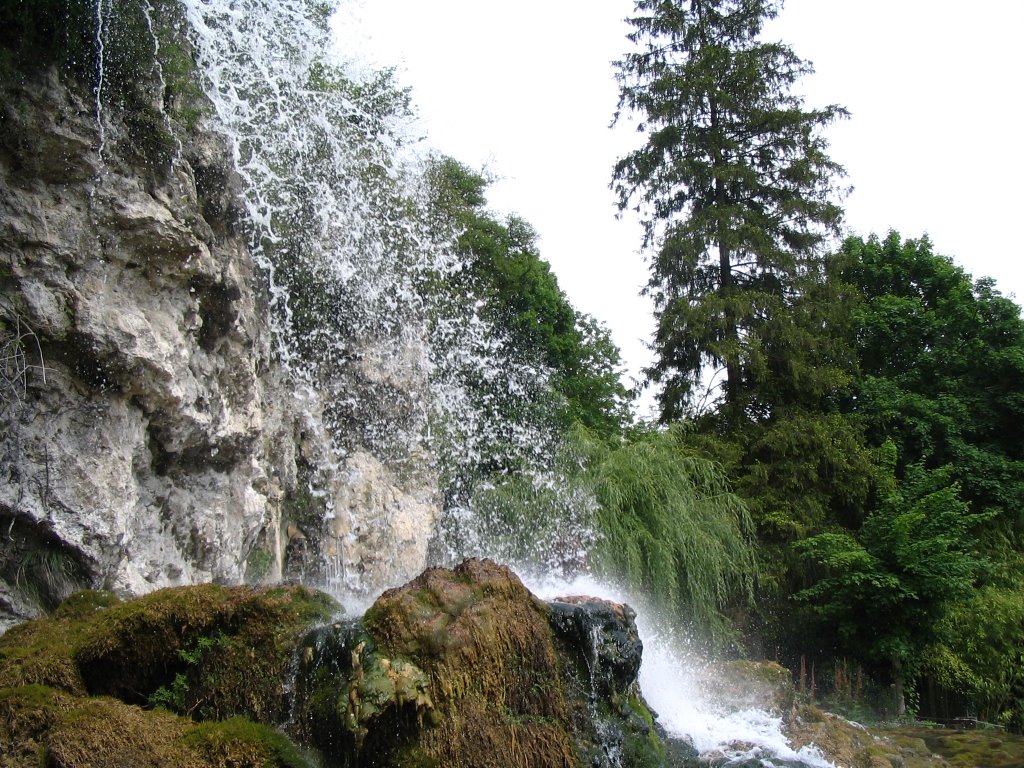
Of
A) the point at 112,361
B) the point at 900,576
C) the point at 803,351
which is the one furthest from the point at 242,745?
the point at 803,351

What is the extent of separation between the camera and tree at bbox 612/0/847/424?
18.8 meters

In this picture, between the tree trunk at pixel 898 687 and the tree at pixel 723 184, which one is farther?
the tree at pixel 723 184

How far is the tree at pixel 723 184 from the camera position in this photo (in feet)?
61.7

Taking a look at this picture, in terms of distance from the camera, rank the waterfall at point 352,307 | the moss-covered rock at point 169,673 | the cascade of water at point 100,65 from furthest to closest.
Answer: the waterfall at point 352,307 → the cascade of water at point 100,65 → the moss-covered rock at point 169,673

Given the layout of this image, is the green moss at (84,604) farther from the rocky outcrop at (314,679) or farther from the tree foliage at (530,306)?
the tree foliage at (530,306)

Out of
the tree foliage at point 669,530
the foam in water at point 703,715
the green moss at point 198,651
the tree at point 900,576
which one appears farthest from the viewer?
the tree at point 900,576

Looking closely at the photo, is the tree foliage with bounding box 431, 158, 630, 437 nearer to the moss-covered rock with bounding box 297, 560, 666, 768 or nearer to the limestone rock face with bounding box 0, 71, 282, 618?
the limestone rock face with bounding box 0, 71, 282, 618

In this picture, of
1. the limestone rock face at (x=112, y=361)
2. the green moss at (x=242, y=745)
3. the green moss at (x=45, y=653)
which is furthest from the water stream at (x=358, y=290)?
the green moss at (x=45, y=653)

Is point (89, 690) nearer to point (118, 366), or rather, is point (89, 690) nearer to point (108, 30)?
point (118, 366)

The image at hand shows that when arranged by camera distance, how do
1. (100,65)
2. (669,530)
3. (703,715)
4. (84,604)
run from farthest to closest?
1. (669,530)
2. (703,715)
3. (100,65)
4. (84,604)

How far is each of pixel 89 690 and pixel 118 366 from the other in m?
2.84

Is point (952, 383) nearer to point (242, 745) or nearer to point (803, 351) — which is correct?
point (803, 351)

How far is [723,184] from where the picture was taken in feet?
65.2

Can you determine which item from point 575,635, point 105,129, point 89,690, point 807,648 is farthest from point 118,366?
point 807,648
